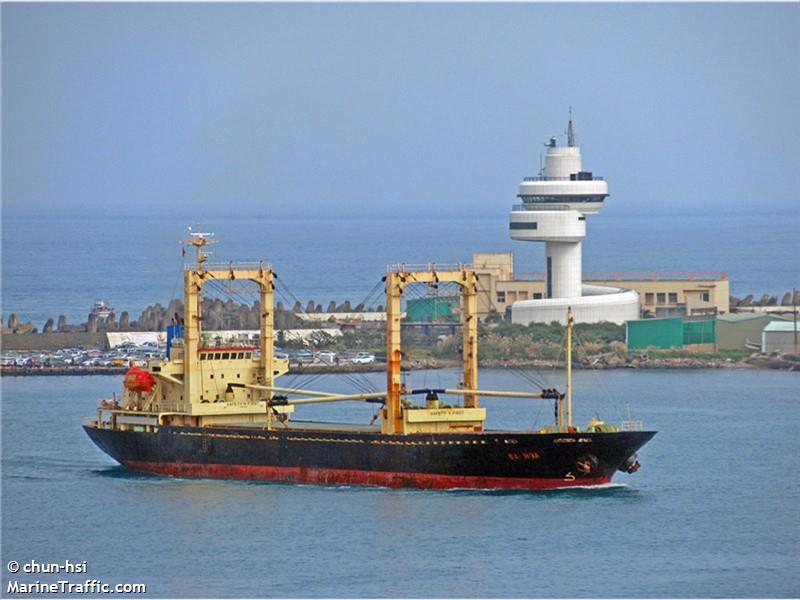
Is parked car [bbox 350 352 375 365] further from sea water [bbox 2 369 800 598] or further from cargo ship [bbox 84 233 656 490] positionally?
cargo ship [bbox 84 233 656 490]

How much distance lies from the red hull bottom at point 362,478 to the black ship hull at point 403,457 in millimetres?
23

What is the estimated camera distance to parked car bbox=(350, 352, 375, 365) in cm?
8656

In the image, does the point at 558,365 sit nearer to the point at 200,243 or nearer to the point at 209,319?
the point at 209,319

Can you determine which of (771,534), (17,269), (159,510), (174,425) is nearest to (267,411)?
(174,425)

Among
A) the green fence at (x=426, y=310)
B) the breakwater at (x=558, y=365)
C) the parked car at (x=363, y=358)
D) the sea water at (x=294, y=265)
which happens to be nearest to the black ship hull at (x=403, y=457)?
the breakwater at (x=558, y=365)

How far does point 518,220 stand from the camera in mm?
96062

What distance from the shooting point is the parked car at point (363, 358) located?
86562 millimetres

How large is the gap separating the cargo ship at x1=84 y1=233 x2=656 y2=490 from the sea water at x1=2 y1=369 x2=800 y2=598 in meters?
0.60

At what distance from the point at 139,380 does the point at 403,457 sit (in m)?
8.31

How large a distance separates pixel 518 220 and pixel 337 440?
4036 cm

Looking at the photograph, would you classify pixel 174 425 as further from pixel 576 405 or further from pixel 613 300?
pixel 613 300

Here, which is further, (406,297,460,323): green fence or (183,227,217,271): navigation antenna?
(406,297,460,323): green fence

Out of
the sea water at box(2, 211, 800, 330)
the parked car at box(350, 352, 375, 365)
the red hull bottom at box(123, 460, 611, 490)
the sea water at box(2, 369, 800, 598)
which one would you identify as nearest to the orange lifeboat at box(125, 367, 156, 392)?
the red hull bottom at box(123, 460, 611, 490)

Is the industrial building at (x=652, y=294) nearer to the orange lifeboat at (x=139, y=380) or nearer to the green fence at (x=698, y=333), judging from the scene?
the green fence at (x=698, y=333)
